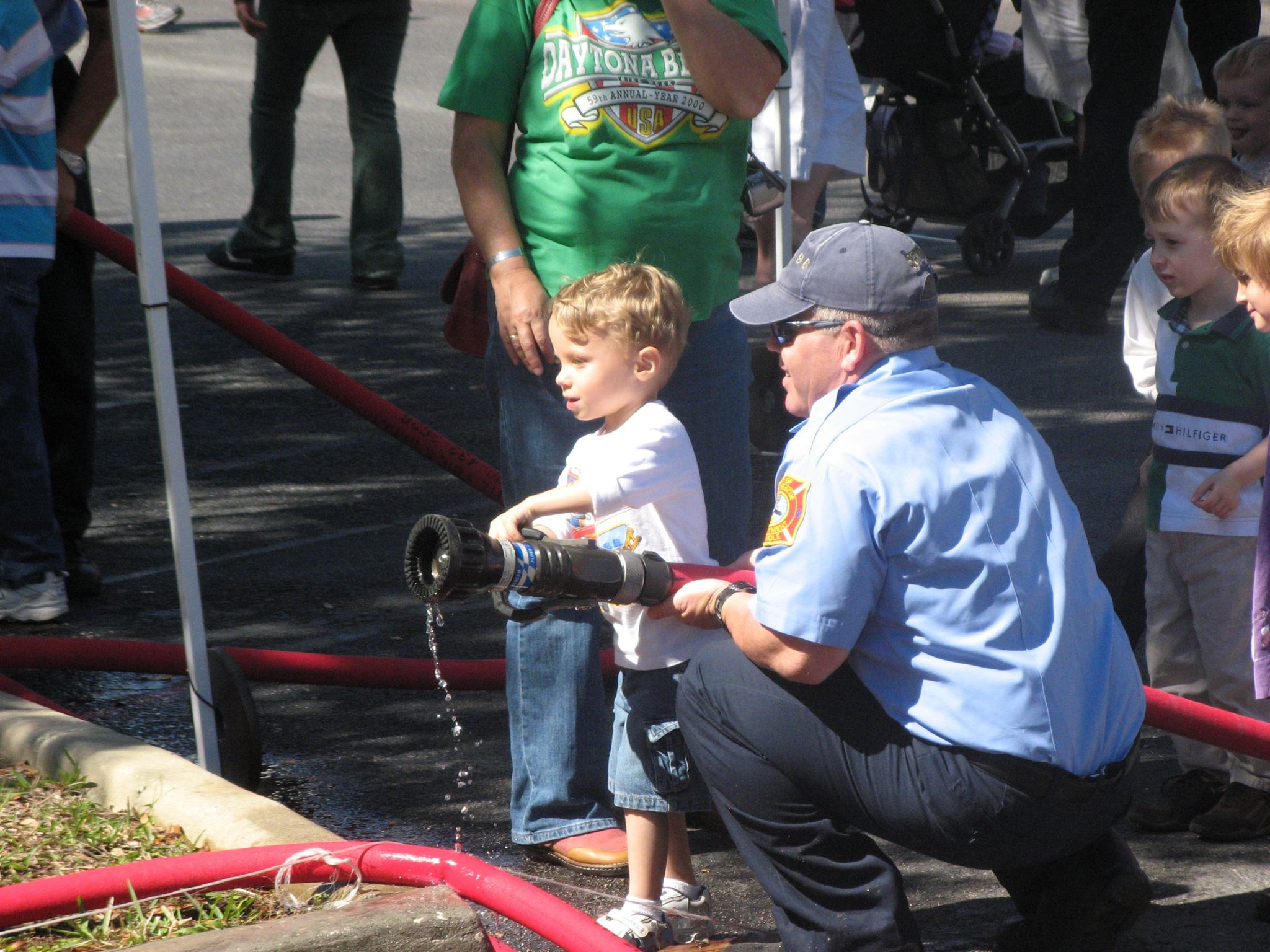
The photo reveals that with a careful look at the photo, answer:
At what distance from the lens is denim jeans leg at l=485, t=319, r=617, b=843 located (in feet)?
10.9

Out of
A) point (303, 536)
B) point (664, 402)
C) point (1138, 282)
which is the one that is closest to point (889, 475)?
point (664, 402)

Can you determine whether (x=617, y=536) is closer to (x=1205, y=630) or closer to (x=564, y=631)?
(x=564, y=631)

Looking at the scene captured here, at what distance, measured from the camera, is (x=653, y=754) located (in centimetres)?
307

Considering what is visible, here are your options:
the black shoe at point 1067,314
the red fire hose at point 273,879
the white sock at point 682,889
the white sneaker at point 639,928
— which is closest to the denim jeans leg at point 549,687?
the white sock at point 682,889

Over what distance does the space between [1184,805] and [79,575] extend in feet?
10.5

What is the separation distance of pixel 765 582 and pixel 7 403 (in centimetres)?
267

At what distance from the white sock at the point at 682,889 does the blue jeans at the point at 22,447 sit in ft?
7.53

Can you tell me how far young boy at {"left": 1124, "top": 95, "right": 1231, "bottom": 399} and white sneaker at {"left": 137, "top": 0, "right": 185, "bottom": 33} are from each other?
1474 cm

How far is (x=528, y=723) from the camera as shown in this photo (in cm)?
336

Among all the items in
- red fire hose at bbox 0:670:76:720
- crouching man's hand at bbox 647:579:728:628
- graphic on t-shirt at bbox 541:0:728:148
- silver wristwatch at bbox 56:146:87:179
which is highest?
graphic on t-shirt at bbox 541:0:728:148

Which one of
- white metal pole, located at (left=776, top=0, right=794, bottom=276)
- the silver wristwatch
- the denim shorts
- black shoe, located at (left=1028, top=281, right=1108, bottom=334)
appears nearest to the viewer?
the denim shorts

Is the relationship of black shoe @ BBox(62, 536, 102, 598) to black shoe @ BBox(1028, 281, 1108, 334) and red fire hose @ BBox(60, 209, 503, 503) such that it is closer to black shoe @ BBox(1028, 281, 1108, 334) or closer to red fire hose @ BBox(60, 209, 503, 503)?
red fire hose @ BBox(60, 209, 503, 503)

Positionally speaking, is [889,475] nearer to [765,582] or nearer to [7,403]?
[765,582]

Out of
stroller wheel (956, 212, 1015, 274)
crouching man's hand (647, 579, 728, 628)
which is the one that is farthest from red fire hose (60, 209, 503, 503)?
stroller wheel (956, 212, 1015, 274)
